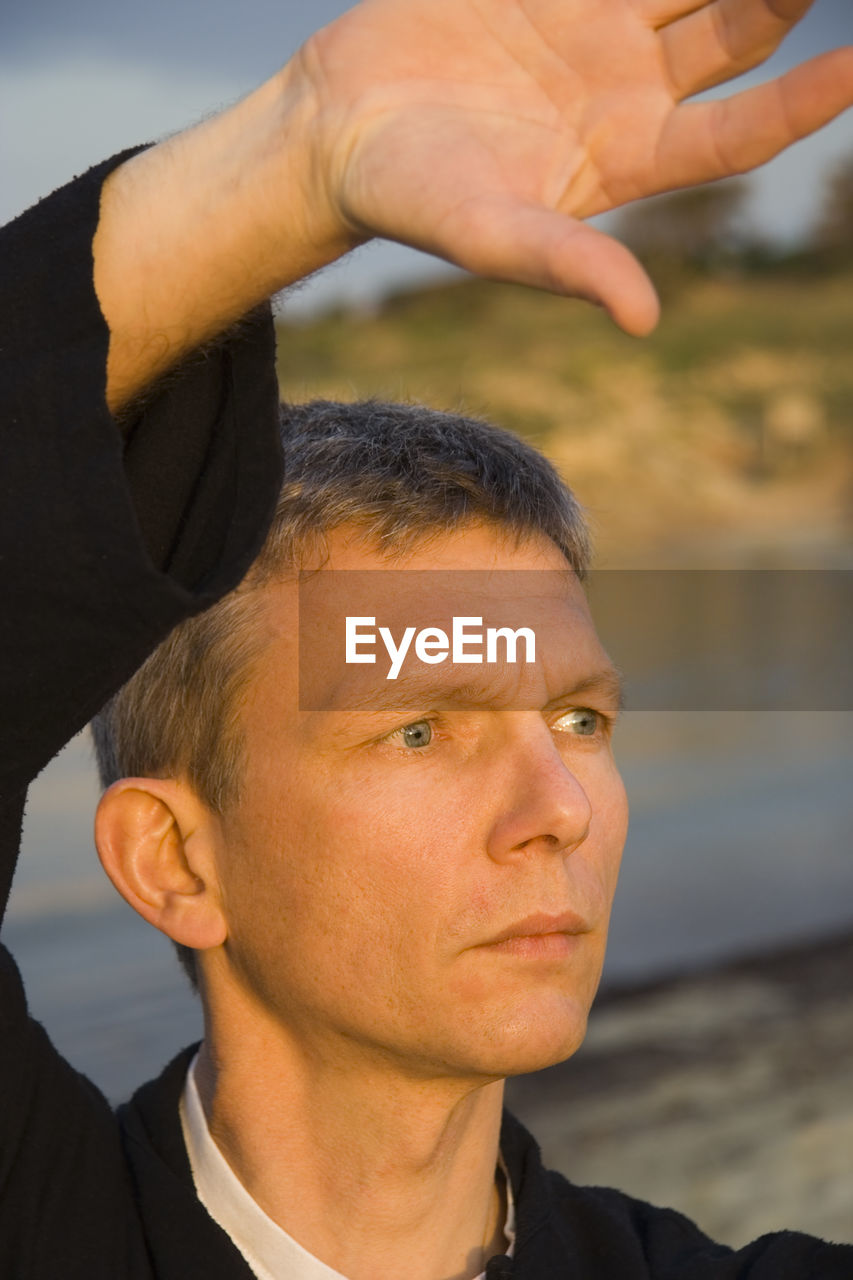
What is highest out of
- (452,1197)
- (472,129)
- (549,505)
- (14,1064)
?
(472,129)

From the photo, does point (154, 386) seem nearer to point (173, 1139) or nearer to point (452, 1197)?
point (173, 1139)

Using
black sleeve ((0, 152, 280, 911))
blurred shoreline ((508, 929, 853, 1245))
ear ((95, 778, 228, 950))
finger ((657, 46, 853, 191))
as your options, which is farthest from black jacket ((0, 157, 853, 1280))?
blurred shoreline ((508, 929, 853, 1245))

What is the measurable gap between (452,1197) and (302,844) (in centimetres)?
48

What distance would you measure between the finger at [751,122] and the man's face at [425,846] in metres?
0.71

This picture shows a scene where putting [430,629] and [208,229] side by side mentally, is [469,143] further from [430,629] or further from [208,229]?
[430,629]

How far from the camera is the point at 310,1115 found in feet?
5.59

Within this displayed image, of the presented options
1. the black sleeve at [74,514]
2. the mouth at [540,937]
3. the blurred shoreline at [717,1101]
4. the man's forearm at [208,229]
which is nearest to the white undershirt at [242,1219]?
the mouth at [540,937]

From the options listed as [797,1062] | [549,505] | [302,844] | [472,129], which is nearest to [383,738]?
[302,844]

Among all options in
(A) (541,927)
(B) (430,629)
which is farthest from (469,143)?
(A) (541,927)

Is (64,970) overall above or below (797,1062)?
above

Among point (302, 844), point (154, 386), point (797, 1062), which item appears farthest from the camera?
point (797, 1062)

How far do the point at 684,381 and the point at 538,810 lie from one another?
3672 centimetres

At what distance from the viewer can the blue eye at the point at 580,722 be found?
1812 millimetres

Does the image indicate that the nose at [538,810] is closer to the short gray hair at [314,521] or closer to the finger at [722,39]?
the short gray hair at [314,521]
